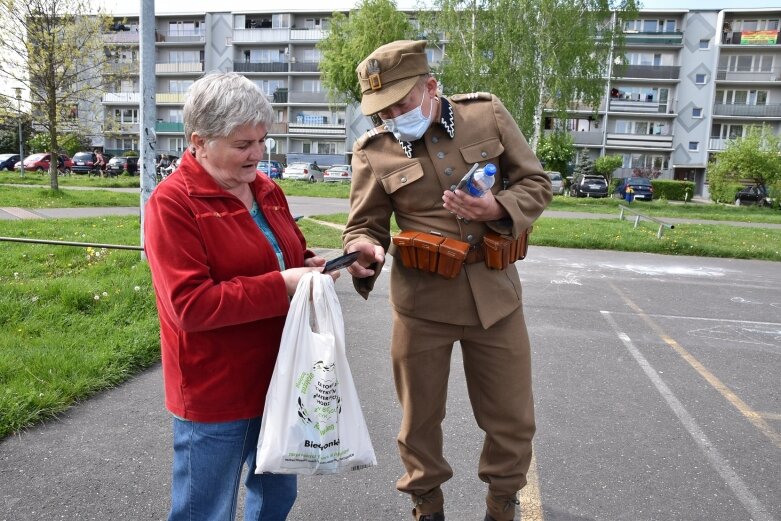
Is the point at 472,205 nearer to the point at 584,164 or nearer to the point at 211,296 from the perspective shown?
the point at 211,296

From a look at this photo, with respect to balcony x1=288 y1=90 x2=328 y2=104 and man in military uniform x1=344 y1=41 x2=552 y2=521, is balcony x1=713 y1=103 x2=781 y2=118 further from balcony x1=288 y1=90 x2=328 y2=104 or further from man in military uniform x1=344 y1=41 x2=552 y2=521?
man in military uniform x1=344 y1=41 x2=552 y2=521

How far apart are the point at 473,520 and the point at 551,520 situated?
379 millimetres

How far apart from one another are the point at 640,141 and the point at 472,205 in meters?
57.1

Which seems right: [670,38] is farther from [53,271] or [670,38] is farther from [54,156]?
[53,271]

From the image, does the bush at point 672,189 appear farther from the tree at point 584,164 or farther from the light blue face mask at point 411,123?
the light blue face mask at point 411,123

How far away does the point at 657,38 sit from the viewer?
53.6 metres

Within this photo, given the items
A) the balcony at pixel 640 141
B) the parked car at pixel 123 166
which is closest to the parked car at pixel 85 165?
the parked car at pixel 123 166

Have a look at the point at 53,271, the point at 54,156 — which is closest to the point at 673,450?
the point at 53,271

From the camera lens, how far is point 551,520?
118 inches

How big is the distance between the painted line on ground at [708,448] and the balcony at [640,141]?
2098 inches

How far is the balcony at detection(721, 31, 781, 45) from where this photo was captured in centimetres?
5144

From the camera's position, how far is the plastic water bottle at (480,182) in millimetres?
2457

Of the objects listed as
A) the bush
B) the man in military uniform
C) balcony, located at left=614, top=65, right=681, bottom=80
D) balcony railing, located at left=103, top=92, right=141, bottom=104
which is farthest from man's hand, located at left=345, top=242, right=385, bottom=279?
balcony railing, located at left=103, top=92, right=141, bottom=104

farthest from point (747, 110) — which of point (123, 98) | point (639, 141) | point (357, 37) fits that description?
point (123, 98)
